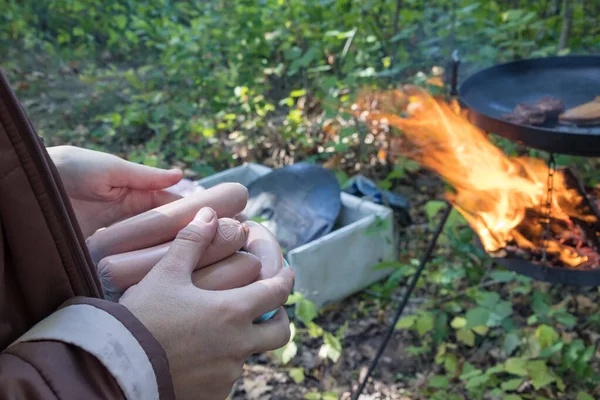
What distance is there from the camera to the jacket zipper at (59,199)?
76cm

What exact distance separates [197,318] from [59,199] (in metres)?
0.31

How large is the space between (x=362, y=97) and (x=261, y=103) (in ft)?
3.96

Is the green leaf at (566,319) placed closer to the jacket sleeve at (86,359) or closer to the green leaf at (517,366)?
the green leaf at (517,366)

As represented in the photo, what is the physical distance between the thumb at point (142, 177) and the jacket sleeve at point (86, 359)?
634 mm

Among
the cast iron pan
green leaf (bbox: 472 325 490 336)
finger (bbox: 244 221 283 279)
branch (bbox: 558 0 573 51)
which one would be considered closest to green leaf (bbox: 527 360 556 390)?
green leaf (bbox: 472 325 490 336)

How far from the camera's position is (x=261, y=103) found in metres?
5.29

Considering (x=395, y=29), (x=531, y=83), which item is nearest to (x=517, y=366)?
(x=531, y=83)

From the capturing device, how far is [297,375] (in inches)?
113

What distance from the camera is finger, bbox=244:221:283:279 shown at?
1205mm

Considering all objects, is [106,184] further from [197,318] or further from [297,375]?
[297,375]

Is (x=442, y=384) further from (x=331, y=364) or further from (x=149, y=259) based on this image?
(x=149, y=259)

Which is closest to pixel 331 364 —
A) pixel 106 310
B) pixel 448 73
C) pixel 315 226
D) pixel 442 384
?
pixel 442 384

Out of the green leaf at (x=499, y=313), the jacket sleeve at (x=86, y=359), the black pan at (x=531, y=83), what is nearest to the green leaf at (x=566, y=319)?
the green leaf at (x=499, y=313)

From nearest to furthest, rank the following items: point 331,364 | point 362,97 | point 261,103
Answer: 1. point 331,364
2. point 362,97
3. point 261,103
